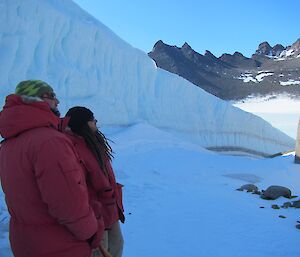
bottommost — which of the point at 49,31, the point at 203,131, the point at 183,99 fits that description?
the point at 203,131

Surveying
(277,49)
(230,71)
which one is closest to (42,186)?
(230,71)

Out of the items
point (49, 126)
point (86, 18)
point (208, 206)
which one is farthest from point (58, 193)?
→ point (86, 18)

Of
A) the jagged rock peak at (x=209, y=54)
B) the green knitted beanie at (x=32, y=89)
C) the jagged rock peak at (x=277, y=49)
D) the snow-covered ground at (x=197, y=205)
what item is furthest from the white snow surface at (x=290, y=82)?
the green knitted beanie at (x=32, y=89)

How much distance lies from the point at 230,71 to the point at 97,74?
4931 cm

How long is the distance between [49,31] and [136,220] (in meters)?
8.07

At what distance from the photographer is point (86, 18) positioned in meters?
13.4

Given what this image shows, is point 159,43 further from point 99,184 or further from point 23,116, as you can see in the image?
point 23,116

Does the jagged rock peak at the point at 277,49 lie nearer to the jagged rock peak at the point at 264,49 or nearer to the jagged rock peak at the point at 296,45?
the jagged rock peak at the point at 264,49

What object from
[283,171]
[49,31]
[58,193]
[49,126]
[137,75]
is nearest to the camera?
[58,193]

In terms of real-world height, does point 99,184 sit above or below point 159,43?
below

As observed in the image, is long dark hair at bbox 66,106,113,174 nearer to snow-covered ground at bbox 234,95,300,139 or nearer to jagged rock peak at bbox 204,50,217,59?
snow-covered ground at bbox 234,95,300,139

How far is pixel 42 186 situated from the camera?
1.75 m

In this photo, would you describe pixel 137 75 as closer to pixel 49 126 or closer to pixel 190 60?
pixel 49 126

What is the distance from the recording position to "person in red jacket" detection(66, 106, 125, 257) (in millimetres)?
2221
